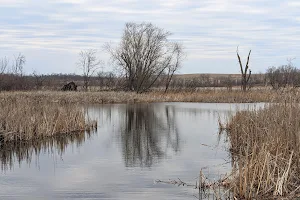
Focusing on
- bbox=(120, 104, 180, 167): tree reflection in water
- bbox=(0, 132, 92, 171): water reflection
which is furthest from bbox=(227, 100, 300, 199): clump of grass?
bbox=(0, 132, 92, 171): water reflection

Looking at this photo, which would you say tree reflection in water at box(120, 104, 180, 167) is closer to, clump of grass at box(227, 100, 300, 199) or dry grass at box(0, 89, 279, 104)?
clump of grass at box(227, 100, 300, 199)

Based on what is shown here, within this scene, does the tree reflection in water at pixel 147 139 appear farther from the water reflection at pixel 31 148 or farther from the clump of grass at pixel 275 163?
the clump of grass at pixel 275 163

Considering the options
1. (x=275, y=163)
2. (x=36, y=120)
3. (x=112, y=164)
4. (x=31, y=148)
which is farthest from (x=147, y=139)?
(x=275, y=163)

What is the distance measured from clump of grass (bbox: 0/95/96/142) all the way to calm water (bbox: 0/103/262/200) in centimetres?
44

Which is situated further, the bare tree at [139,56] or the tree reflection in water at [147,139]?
the bare tree at [139,56]

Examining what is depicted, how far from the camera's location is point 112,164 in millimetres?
8281

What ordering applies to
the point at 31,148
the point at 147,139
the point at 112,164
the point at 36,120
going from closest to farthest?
the point at 112,164 < the point at 31,148 < the point at 36,120 < the point at 147,139

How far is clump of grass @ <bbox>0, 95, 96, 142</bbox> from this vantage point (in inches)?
413

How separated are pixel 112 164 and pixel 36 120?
3970mm

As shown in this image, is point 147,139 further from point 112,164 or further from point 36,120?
point 112,164

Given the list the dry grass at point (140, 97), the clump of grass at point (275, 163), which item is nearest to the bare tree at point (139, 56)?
the dry grass at point (140, 97)

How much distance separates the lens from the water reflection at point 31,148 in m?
8.74

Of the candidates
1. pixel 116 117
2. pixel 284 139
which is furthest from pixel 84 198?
pixel 116 117

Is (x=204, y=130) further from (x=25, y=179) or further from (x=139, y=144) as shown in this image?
(x=25, y=179)
